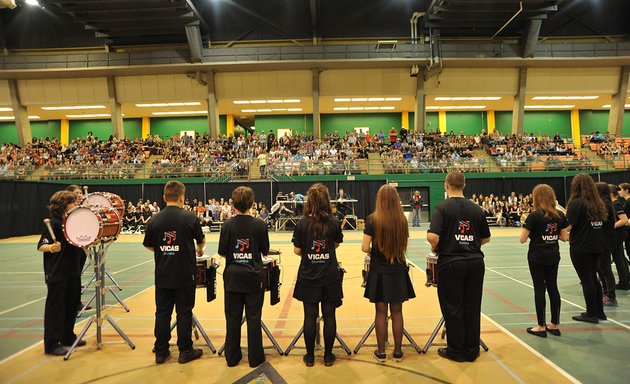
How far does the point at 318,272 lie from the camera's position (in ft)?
14.5

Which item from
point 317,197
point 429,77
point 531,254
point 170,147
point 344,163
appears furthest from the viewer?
point 429,77

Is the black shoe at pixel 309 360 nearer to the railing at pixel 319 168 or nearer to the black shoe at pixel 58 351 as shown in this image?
the black shoe at pixel 58 351

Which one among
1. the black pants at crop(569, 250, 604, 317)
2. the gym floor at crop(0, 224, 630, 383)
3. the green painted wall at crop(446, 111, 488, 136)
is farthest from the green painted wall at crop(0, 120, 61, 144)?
the black pants at crop(569, 250, 604, 317)

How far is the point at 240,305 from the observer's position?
4469 millimetres

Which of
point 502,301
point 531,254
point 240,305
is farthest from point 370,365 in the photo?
point 502,301

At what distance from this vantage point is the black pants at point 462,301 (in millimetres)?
4414

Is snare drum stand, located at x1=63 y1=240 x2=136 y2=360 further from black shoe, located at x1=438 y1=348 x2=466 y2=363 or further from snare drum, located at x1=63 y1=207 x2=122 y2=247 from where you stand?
→ black shoe, located at x1=438 y1=348 x2=466 y2=363

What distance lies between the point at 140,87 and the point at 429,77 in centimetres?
2404

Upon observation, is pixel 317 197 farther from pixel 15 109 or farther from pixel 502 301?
A: pixel 15 109

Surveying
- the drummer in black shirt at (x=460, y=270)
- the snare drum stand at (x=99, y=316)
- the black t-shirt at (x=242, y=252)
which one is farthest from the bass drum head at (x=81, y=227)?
the drummer in black shirt at (x=460, y=270)

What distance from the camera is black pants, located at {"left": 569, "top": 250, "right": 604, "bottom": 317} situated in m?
5.70

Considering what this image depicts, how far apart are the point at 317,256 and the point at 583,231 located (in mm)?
4148

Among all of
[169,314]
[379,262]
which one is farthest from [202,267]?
[379,262]

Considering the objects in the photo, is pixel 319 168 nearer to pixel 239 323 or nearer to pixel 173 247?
pixel 173 247
